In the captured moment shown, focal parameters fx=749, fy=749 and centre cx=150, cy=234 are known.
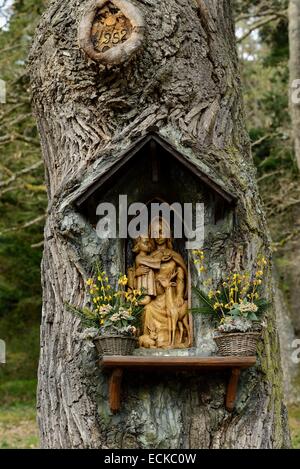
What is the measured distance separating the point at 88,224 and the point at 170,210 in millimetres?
665

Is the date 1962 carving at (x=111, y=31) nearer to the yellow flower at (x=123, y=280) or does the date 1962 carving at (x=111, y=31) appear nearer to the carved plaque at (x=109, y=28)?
the carved plaque at (x=109, y=28)

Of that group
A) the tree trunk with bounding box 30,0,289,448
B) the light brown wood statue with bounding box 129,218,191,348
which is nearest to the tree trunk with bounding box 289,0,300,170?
the tree trunk with bounding box 30,0,289,448

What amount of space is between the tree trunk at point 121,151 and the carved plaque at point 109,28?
15cm

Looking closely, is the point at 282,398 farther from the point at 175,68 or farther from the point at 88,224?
the point at 175,68

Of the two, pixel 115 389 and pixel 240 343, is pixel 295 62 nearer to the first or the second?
pixel 240 343

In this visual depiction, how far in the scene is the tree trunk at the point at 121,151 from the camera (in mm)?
4828

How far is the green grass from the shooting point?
423 inches

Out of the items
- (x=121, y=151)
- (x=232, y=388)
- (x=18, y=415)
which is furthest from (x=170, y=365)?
(x=18, y=415)

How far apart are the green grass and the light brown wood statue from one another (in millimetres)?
5567

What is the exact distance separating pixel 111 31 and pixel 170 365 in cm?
239

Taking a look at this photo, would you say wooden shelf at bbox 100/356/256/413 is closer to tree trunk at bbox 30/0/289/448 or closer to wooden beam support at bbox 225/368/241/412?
wooden beam support at bbox 225/368/241/412

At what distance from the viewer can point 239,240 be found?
5.18 meters

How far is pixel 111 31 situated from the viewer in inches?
209
